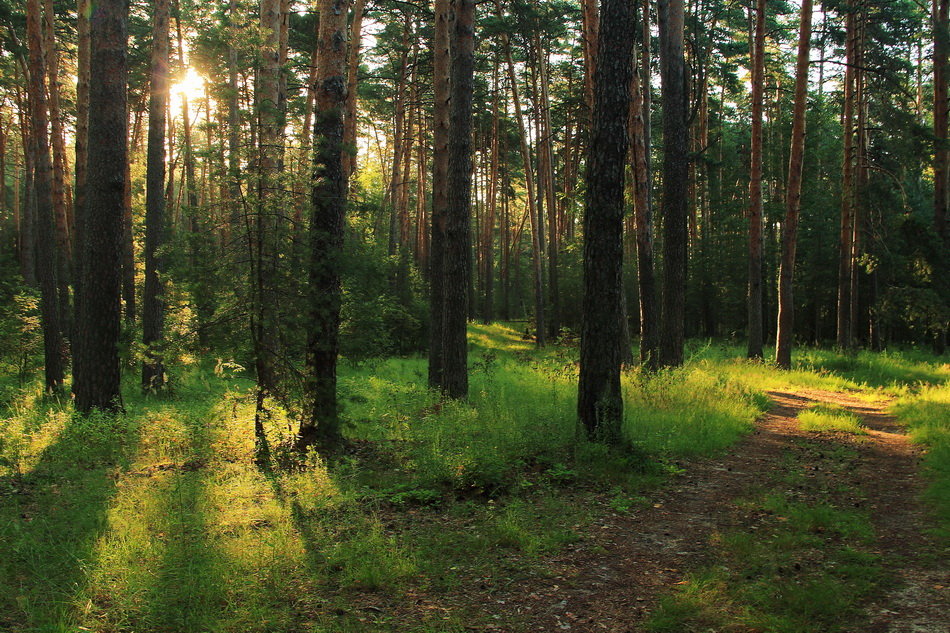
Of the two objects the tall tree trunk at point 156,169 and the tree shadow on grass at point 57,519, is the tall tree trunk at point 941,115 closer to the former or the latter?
the tall tree trunk at point 156,169

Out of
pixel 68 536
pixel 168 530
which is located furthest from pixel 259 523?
pixel 68 536

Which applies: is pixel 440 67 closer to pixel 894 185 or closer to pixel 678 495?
pixel 678 495

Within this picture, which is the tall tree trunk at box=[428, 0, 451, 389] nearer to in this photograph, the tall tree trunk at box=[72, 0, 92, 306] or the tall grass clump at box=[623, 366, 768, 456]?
the tall grass clump at box=[623, 366, 768, 456]

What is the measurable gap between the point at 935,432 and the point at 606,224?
18.1 ft

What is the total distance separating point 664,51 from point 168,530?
12.2 m

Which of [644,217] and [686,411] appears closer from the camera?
[686,411]

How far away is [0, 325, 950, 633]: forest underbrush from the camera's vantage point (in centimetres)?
377

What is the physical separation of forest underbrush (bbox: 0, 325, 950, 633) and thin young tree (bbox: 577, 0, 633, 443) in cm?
70

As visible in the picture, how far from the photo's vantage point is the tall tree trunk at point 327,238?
268 inches

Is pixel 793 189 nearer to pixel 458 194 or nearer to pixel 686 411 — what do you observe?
pixel 686 411

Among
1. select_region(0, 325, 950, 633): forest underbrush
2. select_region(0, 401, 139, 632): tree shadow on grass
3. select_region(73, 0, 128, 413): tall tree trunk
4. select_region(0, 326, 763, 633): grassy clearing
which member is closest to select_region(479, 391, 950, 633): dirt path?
select_region(0, 325, 950, 633): forest underbrush

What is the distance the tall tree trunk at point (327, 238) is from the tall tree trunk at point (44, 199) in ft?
29.6

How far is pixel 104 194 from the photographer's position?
9383mm

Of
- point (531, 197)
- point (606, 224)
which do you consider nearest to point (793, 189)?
point (531, 197)
